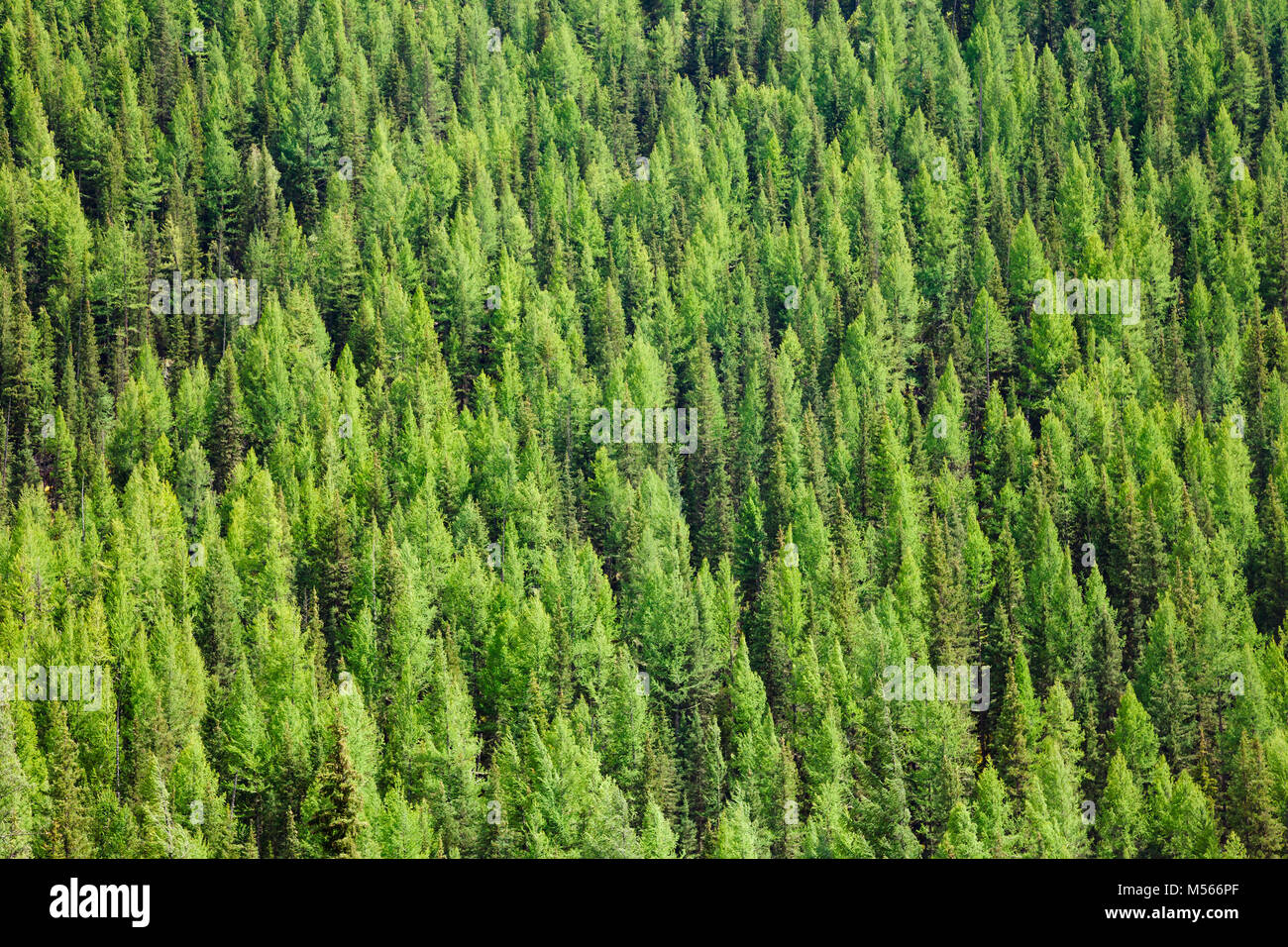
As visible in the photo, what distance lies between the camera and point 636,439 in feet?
407

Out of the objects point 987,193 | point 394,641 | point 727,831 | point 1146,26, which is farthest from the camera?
point 1146,26

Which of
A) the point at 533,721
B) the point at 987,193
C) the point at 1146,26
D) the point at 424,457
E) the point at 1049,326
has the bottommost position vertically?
the point at 533,721

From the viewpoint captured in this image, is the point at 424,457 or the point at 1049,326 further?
the point at 1049,326

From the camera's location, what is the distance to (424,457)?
11919 centimetres

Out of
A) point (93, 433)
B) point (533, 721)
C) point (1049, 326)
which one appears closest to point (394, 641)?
point (533, 721)

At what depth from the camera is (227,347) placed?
129875mm

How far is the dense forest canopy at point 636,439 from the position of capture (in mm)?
85875

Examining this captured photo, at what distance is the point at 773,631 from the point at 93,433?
59316 mm

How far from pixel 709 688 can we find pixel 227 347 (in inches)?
2168

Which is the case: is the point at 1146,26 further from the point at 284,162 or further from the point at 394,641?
the point at 394,641

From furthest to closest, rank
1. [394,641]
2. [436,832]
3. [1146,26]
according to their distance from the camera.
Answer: [1146,26]
[394,641]
[436,832]

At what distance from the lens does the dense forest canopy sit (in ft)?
282

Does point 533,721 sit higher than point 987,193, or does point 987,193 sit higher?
point 987,193

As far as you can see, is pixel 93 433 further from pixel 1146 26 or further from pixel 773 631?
pixel 1146 26
